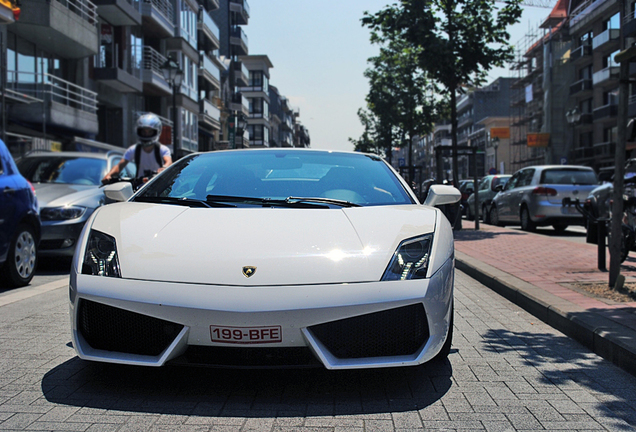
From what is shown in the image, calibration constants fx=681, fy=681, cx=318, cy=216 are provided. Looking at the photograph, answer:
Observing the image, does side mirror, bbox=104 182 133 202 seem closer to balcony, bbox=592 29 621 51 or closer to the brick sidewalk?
the brick sidewalk

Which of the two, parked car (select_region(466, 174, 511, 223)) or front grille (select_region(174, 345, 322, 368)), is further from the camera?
parked car (select_region(466, 174, 511, 223))

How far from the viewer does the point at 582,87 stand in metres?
50.9

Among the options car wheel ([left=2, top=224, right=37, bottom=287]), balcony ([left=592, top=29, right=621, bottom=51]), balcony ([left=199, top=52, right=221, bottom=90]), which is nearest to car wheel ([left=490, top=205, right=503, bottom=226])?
car wheel ([left=2, top=224, right=37, bottom=287])

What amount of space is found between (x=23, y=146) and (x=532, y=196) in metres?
13.8

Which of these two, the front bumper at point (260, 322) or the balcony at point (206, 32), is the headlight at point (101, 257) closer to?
the front bumper at point (260, 322)

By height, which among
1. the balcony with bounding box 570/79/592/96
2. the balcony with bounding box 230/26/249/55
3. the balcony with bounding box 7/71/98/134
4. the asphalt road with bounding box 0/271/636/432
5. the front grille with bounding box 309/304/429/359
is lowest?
the asphalt road with bounding box 0/271/636/432

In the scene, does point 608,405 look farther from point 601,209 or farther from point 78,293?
point 601,209

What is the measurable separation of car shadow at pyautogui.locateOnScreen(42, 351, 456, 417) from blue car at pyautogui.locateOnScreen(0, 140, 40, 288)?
323cm

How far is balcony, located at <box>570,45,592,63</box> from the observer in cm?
4994

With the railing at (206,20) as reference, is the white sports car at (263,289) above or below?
below

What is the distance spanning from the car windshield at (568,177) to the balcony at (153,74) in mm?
20766

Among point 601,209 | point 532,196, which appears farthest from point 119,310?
point 532,196

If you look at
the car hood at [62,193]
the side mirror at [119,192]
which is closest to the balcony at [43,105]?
the car hood at [62,193]

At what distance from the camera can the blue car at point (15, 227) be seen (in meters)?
6.54
